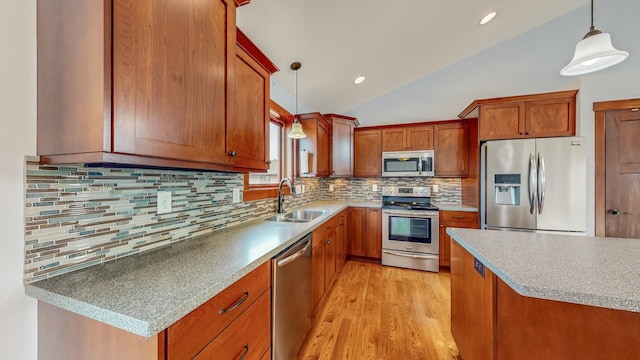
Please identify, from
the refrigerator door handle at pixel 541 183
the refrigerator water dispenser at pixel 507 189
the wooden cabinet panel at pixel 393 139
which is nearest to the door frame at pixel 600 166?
the refrigerator door handle at pixel 541 183

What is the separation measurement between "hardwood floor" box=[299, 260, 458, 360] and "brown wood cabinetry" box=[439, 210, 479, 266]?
27 centimetres

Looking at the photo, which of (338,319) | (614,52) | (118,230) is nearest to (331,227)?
(338,319)

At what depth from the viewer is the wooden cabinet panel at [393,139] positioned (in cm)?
362

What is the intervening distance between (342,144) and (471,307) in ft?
8.88

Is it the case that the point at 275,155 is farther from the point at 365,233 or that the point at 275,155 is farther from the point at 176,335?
the point at 176,335

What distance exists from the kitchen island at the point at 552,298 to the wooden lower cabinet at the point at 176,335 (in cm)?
106

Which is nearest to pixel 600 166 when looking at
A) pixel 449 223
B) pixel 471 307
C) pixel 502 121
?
pixel 502 121

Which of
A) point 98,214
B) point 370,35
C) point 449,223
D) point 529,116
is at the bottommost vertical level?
point 449,223

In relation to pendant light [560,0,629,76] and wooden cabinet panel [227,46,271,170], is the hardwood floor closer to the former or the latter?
wooden cabinet panel [227,46,271,170]

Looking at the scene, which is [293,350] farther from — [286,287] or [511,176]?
[511,176]

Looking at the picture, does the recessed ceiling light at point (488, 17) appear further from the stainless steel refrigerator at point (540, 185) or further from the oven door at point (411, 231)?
the oven door at point (411, 231)

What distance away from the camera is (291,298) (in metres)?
1.42

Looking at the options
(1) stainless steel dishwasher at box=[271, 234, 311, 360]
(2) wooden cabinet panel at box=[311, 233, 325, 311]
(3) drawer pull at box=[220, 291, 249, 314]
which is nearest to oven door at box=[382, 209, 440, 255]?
(2) wooden cabinet panel at box=[311, 233, 325, 311]

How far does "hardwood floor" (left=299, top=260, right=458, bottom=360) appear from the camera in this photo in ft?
5.54
